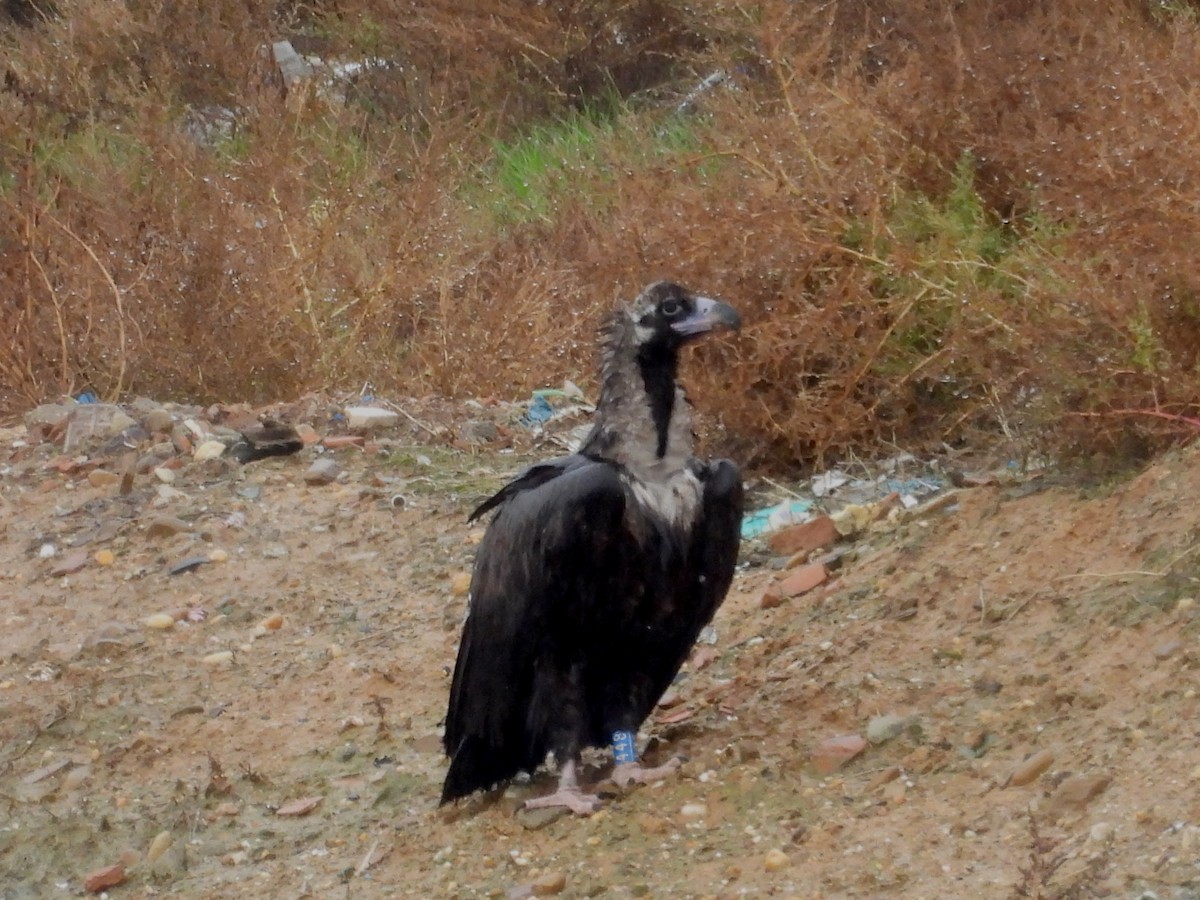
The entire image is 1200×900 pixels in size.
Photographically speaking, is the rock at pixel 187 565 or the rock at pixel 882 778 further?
the rock at pixel 187 565

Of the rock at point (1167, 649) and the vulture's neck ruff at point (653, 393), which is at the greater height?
the vulture's neck ruff at point (653, 393)

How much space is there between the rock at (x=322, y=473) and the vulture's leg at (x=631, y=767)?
2.86 m

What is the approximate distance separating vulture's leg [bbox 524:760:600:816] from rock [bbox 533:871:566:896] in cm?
35

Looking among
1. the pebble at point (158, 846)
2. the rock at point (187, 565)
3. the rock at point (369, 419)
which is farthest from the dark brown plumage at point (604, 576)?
the rock at point (369, 419)

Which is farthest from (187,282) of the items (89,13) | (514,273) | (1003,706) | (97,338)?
(89,13)

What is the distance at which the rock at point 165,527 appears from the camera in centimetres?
650

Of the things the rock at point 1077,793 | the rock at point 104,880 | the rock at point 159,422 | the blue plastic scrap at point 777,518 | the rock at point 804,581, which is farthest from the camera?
the rock at point 159,422

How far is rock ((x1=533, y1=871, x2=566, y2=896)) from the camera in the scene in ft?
12.4

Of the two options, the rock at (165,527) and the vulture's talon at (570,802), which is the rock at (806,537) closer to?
the vulture's talon at (570,802)

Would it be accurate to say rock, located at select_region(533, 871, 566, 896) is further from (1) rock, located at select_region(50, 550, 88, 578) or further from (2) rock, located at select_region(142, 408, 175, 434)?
(2) rock, located at select_region(142, 408, 175, 434)

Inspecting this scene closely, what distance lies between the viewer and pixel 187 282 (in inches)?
322

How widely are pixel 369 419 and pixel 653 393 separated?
3.35 meters

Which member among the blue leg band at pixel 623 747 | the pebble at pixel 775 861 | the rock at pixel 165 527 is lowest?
the rock at pixel 165 527

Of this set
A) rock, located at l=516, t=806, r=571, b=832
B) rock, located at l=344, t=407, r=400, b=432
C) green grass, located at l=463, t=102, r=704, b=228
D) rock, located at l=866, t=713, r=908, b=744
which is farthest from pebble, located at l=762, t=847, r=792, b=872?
green grass, located at l=463, t=102, r=704, b=228
